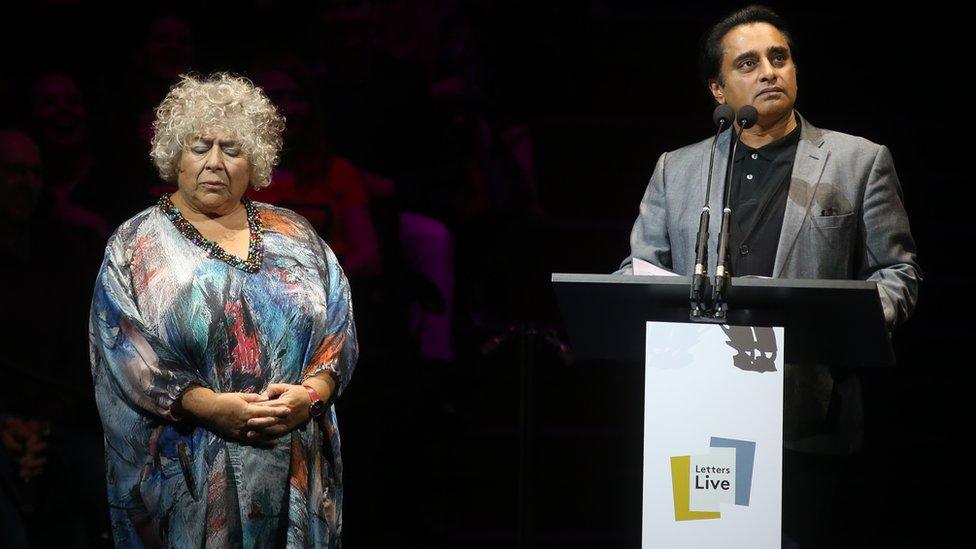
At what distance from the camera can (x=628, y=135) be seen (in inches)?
192

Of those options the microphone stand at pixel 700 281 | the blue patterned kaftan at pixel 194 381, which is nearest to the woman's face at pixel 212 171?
the blue patterned kaftan at pixel 194 381

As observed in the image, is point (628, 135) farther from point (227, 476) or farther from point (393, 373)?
point (227, 476)

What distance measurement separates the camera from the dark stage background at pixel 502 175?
4.53 m

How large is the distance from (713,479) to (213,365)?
1.21 meters

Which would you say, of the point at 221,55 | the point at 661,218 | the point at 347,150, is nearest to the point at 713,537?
the point at 661,218

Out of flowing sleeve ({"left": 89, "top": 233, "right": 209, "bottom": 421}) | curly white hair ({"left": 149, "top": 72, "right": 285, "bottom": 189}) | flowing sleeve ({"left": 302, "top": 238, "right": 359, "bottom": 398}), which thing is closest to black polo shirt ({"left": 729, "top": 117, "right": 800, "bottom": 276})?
flowing sleeve ({"left": 302, "top": 238, "right": 359, "bottom": 398})

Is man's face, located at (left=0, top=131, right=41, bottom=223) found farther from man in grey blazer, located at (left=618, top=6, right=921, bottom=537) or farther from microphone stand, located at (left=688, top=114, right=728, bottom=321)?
microphone stand, located at (left=688, top=114, right=728, bottom=321)

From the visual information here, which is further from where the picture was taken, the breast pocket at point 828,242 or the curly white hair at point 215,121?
the curly white hair at point 215,121

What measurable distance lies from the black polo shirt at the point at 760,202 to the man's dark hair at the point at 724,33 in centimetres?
22

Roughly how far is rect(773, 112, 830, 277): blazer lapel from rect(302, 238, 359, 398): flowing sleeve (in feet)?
3.47

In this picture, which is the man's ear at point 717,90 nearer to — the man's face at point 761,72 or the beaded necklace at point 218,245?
the man's face at point 761,72

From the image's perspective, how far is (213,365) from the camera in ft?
9.52

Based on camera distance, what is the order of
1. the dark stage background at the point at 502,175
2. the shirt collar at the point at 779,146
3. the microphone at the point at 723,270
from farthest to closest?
the dark stage background at the point at 502,175 < the shirt collar at the point at 779,146 < the microphone at the point at 723,270

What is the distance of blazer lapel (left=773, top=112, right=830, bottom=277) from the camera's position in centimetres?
291
